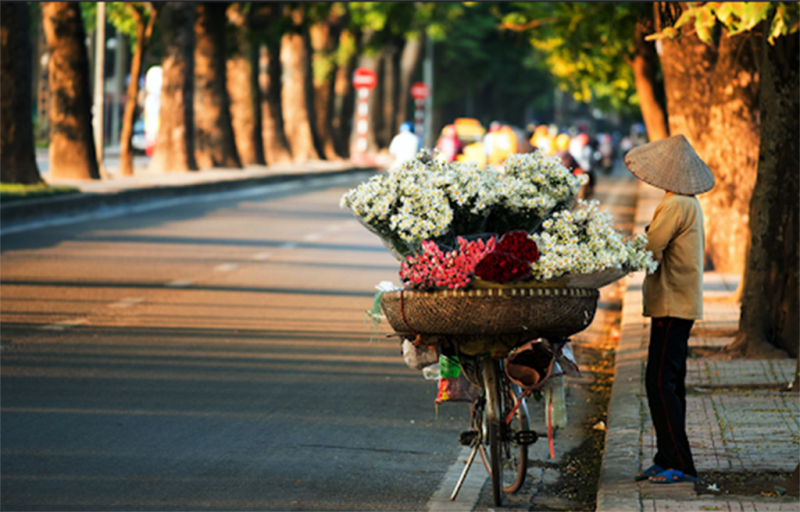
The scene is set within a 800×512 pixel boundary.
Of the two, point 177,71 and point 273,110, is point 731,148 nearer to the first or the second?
point 177,71

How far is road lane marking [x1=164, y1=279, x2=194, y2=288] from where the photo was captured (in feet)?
45.2

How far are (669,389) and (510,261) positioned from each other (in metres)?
1.19

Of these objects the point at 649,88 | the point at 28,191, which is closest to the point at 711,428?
the point at 28,191

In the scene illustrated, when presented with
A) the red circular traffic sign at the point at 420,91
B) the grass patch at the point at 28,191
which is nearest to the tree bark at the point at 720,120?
the grass patch at the point at 28,191

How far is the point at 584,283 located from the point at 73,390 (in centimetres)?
397

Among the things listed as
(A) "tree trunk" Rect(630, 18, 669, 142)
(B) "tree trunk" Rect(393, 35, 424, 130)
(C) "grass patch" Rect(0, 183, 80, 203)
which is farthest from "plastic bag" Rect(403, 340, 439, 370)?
(B) "tree trunk" Rect(393, 35, 424, 130)

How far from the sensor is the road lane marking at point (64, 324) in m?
10.8

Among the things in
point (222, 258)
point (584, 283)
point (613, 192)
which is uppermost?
point (584, 283)

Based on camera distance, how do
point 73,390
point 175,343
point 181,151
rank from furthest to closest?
1. point 181,151
2. point 175,343
3. point 73,390

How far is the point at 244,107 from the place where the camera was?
1574 inches

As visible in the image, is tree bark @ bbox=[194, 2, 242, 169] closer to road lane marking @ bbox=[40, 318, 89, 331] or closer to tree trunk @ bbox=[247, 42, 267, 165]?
tree trunk @ bbox=[247, 42, 267, 165]

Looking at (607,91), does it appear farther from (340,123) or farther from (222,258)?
(222,258)

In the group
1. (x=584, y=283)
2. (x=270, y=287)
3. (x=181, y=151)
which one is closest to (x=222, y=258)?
(x=270, y=287)

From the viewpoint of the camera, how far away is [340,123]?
54.6m
